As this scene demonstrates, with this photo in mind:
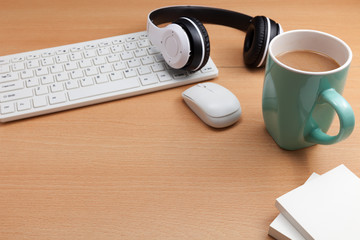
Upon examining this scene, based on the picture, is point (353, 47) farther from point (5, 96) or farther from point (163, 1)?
point (5, 96)

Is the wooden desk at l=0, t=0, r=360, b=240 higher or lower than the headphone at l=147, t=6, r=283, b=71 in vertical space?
lower

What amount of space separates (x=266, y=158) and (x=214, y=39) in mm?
331

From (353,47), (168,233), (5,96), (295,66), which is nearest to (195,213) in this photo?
(168,233)

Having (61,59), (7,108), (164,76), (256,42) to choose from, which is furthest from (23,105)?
(256,42)

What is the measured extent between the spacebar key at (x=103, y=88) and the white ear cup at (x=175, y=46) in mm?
70

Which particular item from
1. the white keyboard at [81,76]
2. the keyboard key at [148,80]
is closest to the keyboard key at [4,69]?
the white keyboard at [81,76]

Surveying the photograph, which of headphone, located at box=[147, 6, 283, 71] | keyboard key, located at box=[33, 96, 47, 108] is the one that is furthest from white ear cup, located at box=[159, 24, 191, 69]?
keyboard key, located at box=[33, 96, 47, 108]

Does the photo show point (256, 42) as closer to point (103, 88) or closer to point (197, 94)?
point (197, 94)

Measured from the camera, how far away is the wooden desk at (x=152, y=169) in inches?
17.3

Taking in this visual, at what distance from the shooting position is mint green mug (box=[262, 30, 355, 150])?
0.43 metres

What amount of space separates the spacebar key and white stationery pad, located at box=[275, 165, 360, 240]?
319 mm

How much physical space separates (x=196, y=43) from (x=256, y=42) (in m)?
0.11

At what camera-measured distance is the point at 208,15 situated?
2.61 feet

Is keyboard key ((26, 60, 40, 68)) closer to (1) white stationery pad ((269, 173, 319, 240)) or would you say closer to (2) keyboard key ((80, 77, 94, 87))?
(2) keyboard key ((80, 77, 94, 87))
